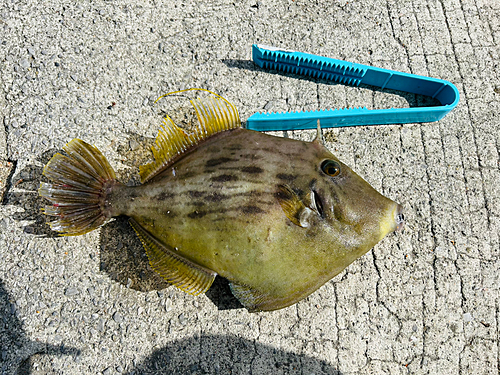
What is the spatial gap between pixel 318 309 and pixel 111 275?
1514 millimetres

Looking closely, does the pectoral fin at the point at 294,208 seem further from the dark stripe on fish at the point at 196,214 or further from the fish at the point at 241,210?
the dark stripe on fish at the point at 196,214

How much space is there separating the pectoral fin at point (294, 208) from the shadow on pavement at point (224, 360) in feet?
3.43

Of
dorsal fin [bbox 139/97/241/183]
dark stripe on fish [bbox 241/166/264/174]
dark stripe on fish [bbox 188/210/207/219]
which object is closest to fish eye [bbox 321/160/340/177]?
dark stripe on fish [bbox 241/166/264/174]

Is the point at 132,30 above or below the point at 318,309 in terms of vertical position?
above

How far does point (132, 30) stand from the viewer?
321 cm

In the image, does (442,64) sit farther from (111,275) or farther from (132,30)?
(111,275)

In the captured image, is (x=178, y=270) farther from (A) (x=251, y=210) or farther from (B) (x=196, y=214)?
(A) (x=251, y=210)

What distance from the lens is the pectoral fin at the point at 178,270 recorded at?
7.64 ft

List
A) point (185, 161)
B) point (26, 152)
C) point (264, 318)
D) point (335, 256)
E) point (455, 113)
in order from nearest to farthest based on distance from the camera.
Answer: point (335, 256)
point (185, 161)
point (264, 318)
point (26, 152)
point (455, 113)

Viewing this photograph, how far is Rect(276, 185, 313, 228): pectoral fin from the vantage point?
2.13 m

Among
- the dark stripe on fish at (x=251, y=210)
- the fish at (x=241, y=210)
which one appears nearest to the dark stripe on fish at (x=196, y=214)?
the fish at (x=241, y=210)

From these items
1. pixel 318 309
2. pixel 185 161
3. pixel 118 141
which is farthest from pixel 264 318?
pixel 118 141

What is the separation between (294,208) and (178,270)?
2.77 ft

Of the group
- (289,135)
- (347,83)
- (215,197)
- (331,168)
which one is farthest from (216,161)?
(347,83)
